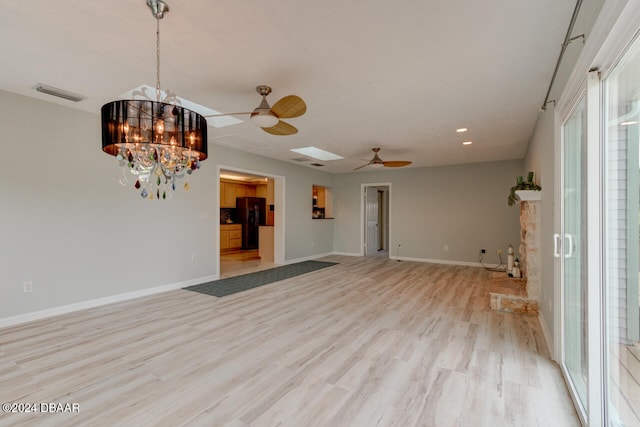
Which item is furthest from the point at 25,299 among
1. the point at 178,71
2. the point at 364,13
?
the point at 364,13

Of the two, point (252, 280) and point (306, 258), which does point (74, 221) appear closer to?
point (252, 280)

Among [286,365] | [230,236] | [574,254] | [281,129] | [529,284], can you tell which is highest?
[281,129]

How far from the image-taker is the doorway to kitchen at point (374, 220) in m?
8.38

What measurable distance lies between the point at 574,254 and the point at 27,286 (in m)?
5.37

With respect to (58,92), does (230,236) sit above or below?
below

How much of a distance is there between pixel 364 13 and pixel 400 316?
309cm

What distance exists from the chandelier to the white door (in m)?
6.59

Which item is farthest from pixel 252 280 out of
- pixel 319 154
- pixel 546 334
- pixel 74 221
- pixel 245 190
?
pixel 245 190

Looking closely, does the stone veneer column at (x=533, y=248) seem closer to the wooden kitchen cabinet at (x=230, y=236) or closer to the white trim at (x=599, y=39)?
the white trim at (x=599, y=39)

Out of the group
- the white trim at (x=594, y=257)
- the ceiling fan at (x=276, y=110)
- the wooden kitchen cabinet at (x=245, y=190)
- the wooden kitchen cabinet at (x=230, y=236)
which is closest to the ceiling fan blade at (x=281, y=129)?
the ceiling fan at (x=276, y=110)

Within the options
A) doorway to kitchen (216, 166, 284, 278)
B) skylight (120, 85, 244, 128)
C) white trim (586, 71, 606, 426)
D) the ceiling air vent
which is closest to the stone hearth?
white trim (586, 71, 606, 426)

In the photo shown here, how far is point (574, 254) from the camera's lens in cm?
202

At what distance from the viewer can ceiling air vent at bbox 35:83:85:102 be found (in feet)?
9.78

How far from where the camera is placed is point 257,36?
6.82ft
